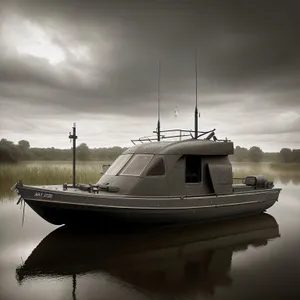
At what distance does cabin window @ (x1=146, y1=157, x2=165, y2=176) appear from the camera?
969cm

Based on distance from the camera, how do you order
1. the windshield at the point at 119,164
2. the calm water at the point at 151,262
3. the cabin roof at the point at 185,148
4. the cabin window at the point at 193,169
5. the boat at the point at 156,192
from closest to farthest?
the calm water at the point at 151,262, the boat at the point at 156,192, the cabin roof at the point at 185,148, the windshield at the point at 119,164, the cabin window at the point at 193,169

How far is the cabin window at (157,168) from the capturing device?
31.8 feet

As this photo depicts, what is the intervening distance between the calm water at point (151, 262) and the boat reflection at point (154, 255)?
0.06 feet

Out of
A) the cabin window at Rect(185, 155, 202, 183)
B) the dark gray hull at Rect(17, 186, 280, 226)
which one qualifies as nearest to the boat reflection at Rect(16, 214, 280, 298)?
the dark gray hull at Rect(17, 186, 280, 226)

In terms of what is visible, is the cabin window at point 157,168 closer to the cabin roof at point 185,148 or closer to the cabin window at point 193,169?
the cabin roof at point 185,148

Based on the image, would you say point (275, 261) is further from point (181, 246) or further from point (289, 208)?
point (289, 208)

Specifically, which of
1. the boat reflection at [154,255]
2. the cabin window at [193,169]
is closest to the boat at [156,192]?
the cabin window at [193,169]

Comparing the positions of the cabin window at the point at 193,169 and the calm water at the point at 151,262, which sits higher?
the cabin window at the point at 193,169

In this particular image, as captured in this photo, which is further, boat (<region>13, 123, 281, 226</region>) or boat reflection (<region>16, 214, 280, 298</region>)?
boat (<region>13, 123, 281, 226</region>)

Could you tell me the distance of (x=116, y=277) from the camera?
624cm

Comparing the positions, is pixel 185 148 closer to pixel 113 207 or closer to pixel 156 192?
pixel 156 192

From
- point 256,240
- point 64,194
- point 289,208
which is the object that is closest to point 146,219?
point 64,194

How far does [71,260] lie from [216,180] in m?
5.33

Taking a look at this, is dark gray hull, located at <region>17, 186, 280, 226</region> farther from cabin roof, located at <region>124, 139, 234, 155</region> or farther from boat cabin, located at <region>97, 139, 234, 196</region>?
cabin roof, located at <region>124, 139, 234, 155</region>
